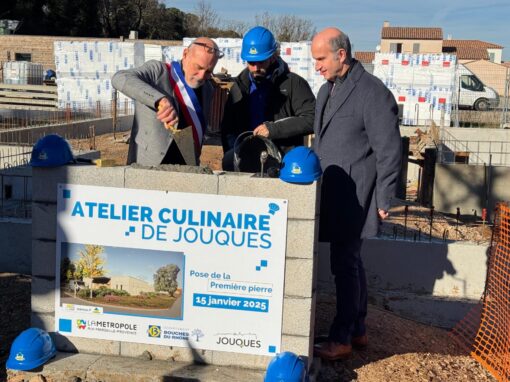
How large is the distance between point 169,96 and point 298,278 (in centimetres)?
137

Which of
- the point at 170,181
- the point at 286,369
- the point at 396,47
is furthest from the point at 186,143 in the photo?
the point at 396,47

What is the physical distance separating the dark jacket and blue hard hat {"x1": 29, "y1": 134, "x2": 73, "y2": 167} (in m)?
1.26

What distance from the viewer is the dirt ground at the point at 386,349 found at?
14.4 ft

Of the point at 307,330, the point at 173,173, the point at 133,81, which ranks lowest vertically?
the point at 307,330

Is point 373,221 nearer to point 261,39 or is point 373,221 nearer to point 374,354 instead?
point 374,354

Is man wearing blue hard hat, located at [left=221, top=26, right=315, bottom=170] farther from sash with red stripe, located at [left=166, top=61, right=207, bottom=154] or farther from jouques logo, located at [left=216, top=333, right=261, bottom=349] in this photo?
jouques logo, located at [left=216, top=333, right=261, bottom=349]

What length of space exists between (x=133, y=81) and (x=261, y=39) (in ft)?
3.11

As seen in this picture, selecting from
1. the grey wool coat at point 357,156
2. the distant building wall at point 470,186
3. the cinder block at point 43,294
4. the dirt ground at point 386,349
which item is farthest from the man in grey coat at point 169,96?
the distant building wall at point 470,186

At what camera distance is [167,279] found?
409 centimetres

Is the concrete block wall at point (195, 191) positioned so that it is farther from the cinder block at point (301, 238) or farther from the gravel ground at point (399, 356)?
the gravel ground at point (399, 356)

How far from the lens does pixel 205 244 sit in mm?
4027

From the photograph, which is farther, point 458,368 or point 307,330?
point 458,368

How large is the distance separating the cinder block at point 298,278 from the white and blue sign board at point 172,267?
0.13 feet

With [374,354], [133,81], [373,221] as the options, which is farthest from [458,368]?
[133,81]
